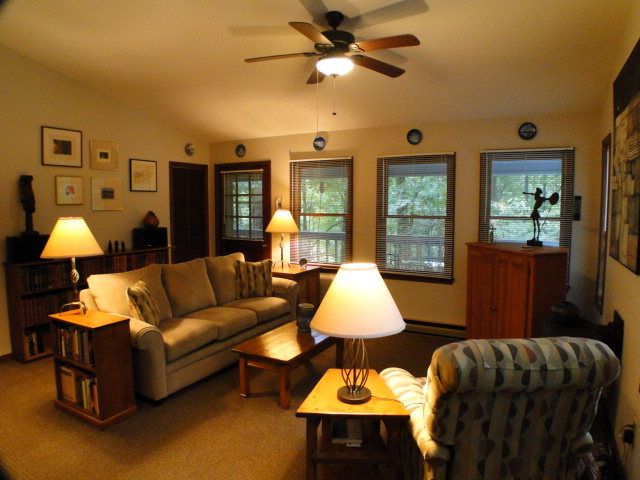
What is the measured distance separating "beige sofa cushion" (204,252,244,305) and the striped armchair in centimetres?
295

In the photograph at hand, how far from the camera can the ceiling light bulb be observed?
2637 millimetres

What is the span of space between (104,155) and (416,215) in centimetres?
385

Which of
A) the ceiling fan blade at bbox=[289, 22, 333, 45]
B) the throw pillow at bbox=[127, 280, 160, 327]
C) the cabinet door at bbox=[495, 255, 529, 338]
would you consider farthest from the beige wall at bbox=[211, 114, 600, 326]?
the throw pillow at bbox=[127, 280, 160, 327]

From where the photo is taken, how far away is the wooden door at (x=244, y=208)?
5.92 meters

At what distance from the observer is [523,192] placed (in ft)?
13.8

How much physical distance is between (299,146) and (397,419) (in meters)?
4.37

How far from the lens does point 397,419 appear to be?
182cm

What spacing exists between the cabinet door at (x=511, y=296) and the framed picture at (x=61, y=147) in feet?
15.2

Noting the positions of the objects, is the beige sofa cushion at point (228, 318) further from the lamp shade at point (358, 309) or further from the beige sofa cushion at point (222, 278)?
the lamp shade at point (358, 309)

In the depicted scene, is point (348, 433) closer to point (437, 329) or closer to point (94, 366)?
point (94, 366)

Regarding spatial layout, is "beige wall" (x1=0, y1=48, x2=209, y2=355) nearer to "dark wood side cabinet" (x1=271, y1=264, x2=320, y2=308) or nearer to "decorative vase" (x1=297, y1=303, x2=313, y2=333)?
"dark wood side cabinet" (x1=271, y1=264, x2=320, y2=308)

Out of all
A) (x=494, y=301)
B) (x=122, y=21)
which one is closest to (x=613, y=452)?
(x=494, y=301)

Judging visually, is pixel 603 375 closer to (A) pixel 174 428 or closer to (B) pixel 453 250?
(A) pixel 174 428

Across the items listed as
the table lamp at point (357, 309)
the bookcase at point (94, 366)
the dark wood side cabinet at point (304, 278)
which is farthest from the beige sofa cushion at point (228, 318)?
the table lamp at point (357, 309)
